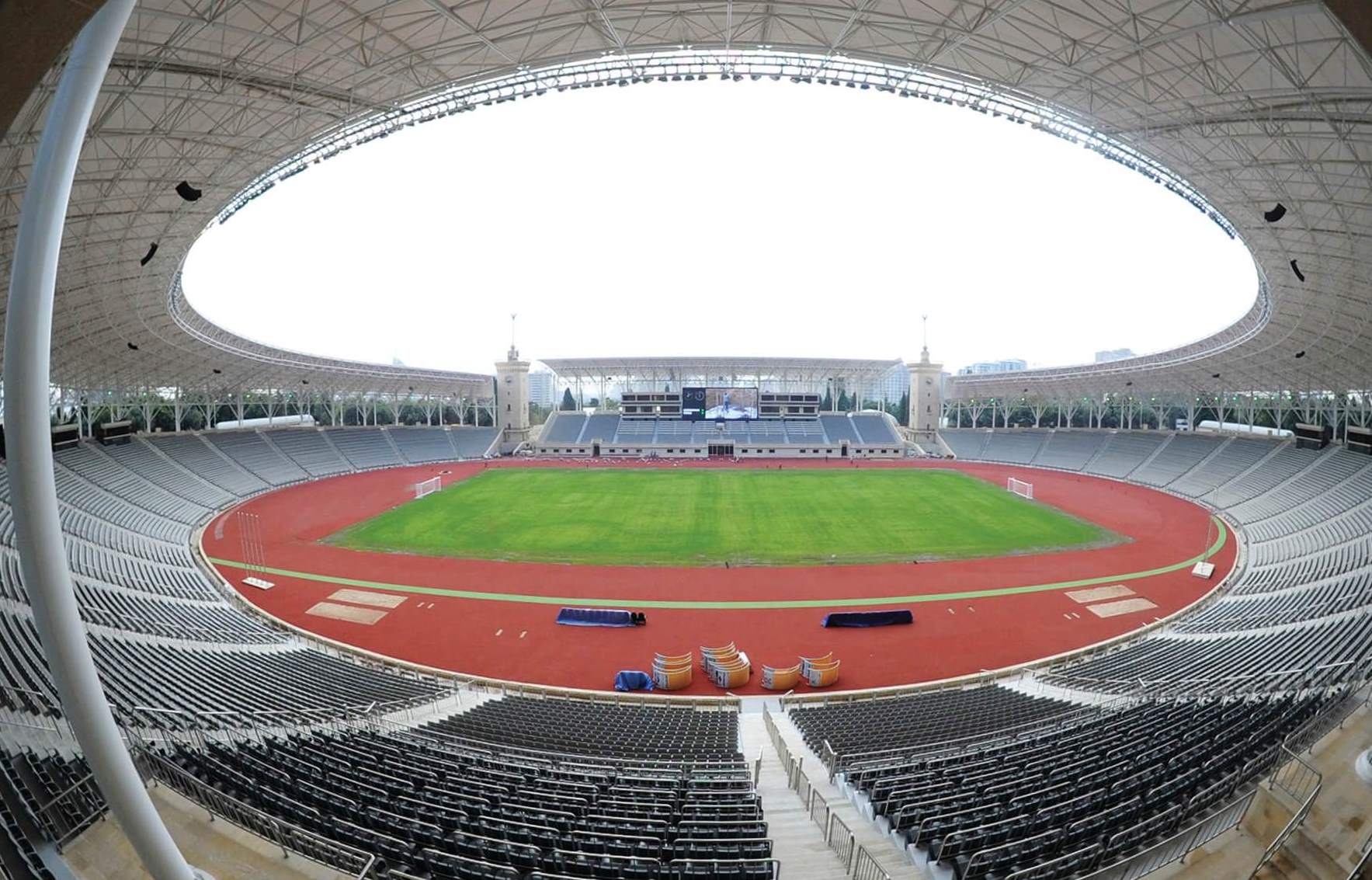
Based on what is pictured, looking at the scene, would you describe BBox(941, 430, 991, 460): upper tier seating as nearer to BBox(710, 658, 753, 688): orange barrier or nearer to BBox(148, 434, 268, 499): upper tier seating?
BBox(710, 658, 753, 688): orange barrier

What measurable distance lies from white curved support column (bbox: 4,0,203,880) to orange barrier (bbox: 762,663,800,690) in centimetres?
1541

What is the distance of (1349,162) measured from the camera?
15.8 metres

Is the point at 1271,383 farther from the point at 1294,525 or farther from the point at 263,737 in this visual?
the point at 263,737

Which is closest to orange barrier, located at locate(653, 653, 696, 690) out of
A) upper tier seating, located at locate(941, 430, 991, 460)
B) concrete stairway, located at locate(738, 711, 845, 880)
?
concrete stairway, located at locate(738, 711, 845, 880)

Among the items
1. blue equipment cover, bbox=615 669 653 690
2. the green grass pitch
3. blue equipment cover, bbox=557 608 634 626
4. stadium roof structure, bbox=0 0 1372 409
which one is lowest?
blue equipment cover, bbox=615 669 653 690

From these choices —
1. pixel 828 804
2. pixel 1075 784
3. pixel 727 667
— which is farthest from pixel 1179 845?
pixel 727 667

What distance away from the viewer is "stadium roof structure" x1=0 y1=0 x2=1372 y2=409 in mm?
13289

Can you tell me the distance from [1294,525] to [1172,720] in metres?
31.4

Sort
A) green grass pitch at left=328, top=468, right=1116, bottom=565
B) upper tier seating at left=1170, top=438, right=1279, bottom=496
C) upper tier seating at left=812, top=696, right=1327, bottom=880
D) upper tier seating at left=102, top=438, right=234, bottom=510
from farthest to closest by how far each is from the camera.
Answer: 1. upper tier seating at left=1170, top=438, right=1279, bottom=496
2. upper tier seating at left=102, top=438, right=234, bottom=510
3. green grass pitch at left=328, top=468, right=1116, bottom=565
4. upper tier seating at left=812, top=696, right=1327, bottom=880

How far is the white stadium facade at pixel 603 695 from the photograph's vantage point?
19.0 ft

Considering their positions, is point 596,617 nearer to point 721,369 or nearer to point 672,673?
point 672,673

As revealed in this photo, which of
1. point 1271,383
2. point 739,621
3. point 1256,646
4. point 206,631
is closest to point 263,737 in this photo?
point 206,631

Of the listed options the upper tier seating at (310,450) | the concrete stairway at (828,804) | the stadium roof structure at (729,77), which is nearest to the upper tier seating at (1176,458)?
the stadium roof structure at (729,77)

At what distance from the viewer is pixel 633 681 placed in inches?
676
